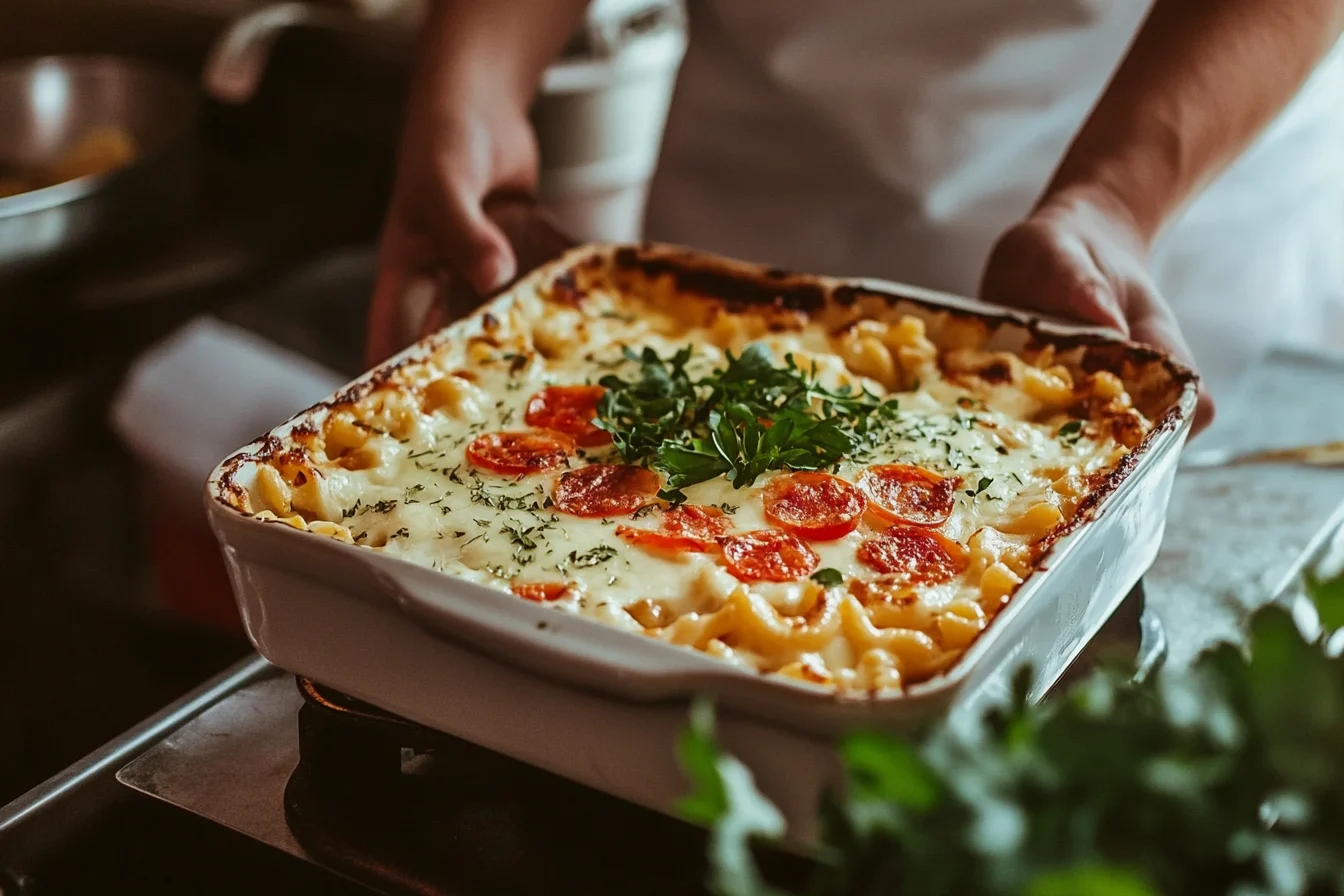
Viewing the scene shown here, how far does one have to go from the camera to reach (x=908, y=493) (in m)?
1.24

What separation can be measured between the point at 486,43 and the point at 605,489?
3.28ft

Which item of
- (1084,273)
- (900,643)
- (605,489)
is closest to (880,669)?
(900,643)

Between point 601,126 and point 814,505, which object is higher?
point 814,505

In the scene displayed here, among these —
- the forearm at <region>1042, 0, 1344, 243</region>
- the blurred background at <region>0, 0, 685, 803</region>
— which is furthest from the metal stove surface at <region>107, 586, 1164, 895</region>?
the blurred background at <region>0, 0, 685, 803</region>

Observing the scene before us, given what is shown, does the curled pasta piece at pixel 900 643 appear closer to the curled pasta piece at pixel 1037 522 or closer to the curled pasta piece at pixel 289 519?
the curled pasta piece at pixel 1037 522

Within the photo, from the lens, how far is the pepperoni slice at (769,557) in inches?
44.4

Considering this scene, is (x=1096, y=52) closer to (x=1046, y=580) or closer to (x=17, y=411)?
(x=1046, y=580)

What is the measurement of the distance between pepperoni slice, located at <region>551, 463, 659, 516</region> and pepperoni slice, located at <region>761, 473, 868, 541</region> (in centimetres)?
12

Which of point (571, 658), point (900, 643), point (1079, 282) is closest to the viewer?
point (571, 658)

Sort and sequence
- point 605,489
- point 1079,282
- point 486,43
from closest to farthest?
point 605,489 < point 1079,282 < point 486,43

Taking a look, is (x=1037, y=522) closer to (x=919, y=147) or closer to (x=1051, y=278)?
(x=1051, y=278)

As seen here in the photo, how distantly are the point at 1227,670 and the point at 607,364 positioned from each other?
957mm

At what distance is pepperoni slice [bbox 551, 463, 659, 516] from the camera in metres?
1.23

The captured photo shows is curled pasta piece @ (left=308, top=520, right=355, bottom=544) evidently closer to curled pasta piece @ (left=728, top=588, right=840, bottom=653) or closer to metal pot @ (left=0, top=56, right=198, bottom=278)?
curled pasta piece @ (left=728, top=588, right=840, bottom=653)
